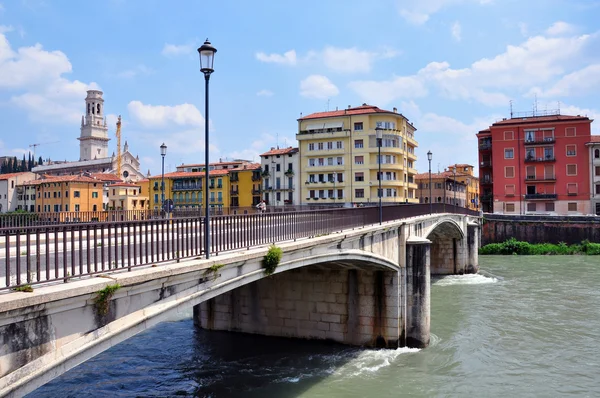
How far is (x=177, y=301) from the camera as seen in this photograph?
7.78 m

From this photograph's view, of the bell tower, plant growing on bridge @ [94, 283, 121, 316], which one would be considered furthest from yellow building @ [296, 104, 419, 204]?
the bell tower

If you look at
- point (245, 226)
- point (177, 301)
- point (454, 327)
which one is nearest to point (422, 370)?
point (454, 327)

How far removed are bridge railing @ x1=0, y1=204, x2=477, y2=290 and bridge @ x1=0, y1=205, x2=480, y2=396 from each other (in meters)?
0.04

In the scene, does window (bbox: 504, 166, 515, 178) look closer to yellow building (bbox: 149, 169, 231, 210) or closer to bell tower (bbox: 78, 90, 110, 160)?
yellow building (bbox: 149, 169, 231, 210)

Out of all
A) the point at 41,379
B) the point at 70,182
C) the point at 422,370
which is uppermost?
the point at 70,182

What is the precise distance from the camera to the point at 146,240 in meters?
7.95

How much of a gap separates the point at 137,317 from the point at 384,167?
178 ft

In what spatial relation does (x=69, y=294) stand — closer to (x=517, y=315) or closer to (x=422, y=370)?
(x=422, y=370)

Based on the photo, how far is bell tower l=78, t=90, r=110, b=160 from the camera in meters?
148

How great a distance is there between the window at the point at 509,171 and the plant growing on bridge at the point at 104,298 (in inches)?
2572

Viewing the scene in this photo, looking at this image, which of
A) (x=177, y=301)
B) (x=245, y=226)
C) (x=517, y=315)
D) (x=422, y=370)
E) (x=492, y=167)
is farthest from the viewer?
(x=492, y=167)

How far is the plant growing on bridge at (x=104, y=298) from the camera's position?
6320 millimetres

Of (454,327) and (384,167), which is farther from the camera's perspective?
(384,167)

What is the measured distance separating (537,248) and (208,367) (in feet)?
145
